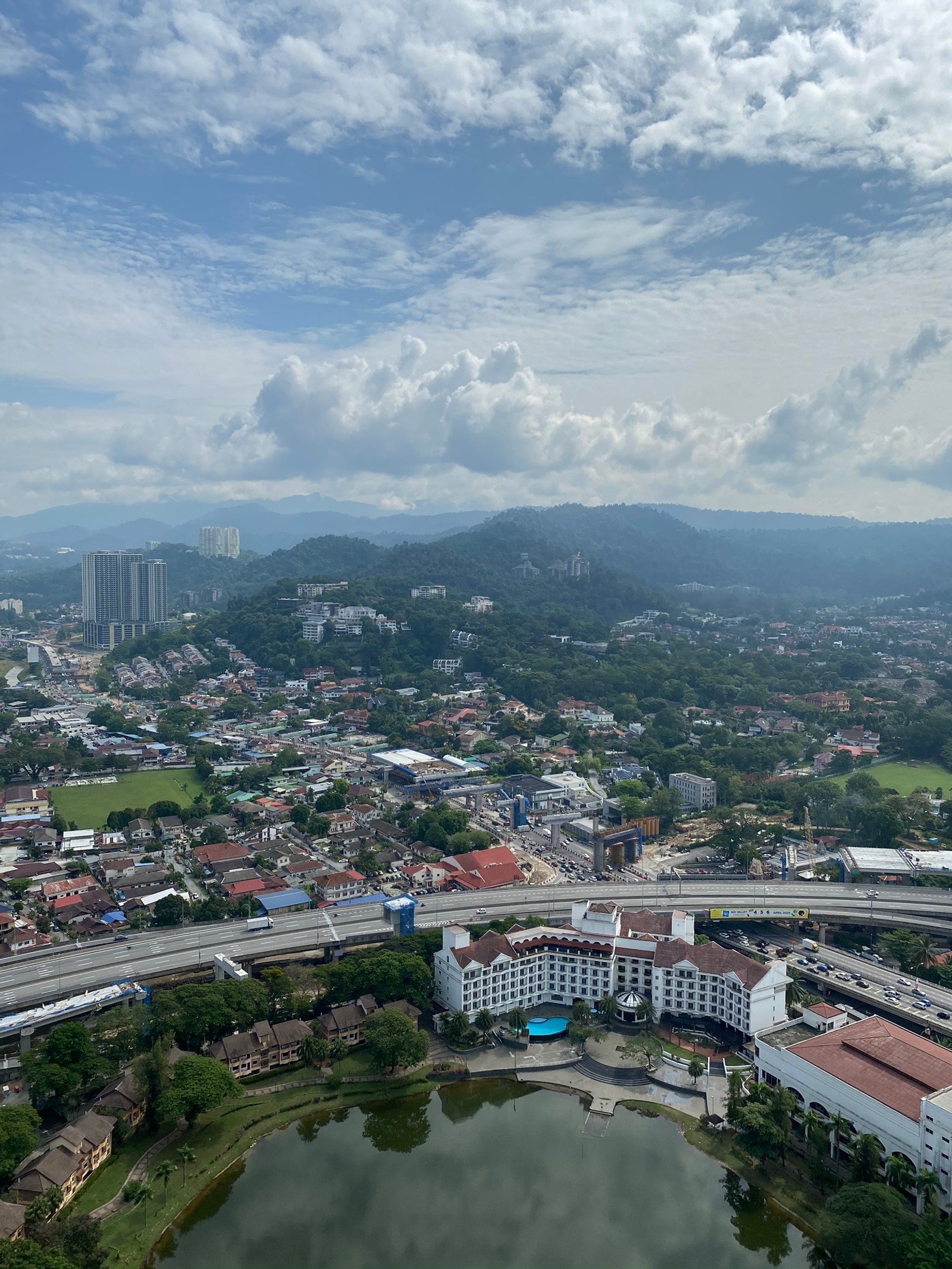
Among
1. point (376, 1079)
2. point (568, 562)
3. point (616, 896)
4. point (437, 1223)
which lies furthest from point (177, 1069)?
point (568, 562)

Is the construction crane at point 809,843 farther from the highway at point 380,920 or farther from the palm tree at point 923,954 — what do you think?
the palm tree at point 923,954

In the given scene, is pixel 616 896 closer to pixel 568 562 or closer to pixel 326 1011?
pixel 326 1011

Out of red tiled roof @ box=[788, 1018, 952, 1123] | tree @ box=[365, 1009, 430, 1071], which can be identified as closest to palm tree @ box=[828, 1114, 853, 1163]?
red tiled roof @ box=[788, 1018, 952, 1123]

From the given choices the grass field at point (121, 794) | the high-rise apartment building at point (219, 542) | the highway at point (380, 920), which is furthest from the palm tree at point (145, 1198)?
the high-rise apartment building at point (219, 542)

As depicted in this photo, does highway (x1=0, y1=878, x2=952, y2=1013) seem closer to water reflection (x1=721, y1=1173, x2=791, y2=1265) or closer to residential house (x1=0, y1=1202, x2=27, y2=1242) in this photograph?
residential house (x1=0, y1=1202, x2=27, y2=1242)

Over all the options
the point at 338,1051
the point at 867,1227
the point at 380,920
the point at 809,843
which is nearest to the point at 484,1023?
the point at 338,1051

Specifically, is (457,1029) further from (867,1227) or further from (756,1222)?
(867,1227)
